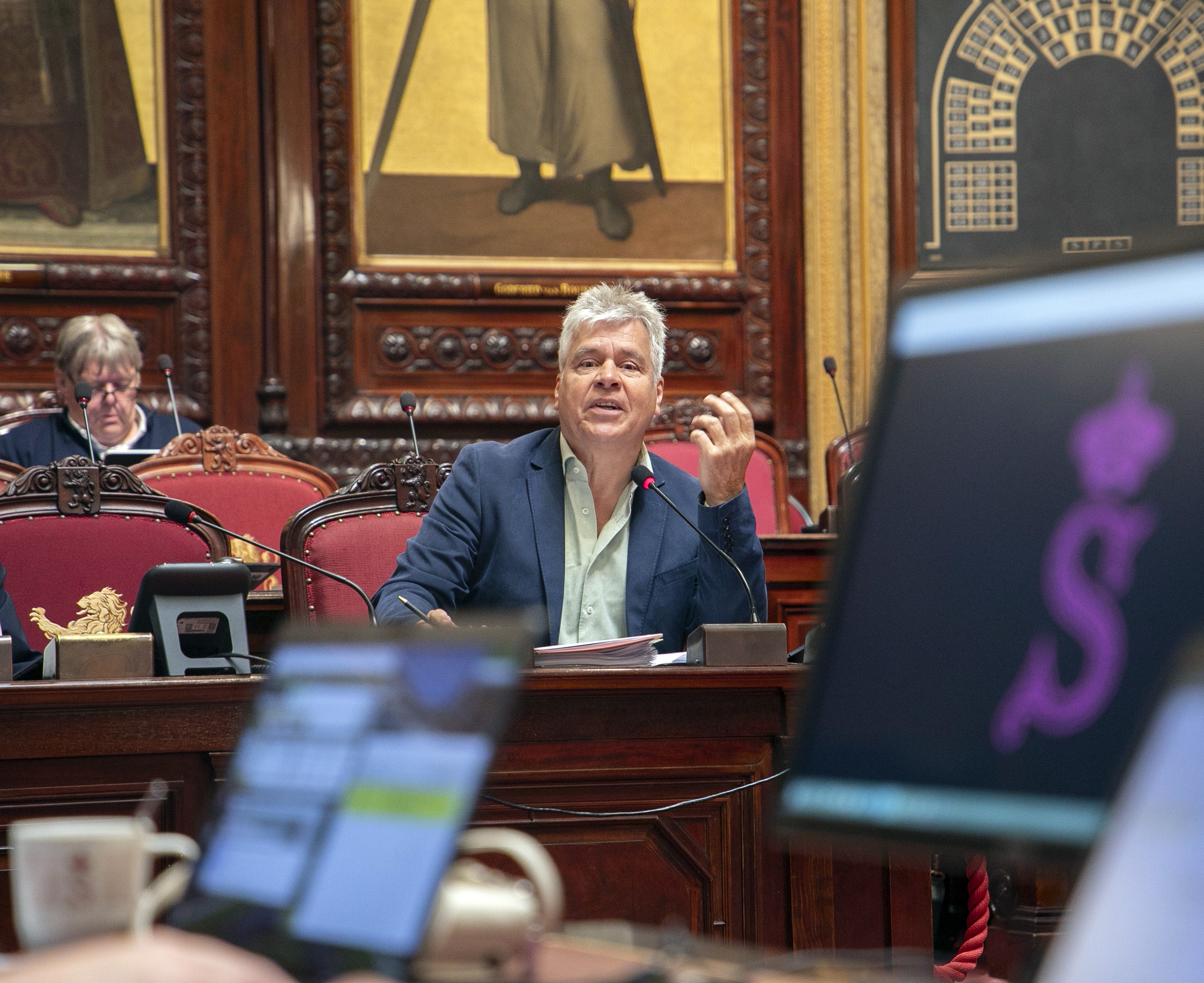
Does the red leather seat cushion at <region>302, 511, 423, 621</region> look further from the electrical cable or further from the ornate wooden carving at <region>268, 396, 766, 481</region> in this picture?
the ornate wooden carving at <region>268, 396, 766, 481</region>

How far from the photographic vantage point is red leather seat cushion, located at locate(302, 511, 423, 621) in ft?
9.36

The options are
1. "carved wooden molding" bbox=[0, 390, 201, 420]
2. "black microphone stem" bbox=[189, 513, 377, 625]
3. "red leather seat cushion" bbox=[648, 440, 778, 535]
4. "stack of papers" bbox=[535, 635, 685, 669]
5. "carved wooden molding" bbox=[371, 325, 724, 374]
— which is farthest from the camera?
"carved wooden molding" bbox=[371, 325, 724, 374]

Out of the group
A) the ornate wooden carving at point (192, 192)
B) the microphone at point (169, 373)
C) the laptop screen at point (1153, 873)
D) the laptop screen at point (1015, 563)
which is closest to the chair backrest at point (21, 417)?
the microphone at point (169, 373)

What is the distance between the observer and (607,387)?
2715 mm

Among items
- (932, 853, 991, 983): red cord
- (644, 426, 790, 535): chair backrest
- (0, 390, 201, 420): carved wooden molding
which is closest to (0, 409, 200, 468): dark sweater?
(0, 390, 201, 420): carved wooden molding

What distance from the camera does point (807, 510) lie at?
5.50 metres

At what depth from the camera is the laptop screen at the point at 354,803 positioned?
0.74 meters

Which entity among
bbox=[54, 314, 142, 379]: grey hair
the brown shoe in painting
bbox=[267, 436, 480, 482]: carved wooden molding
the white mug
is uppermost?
the brown shoe in painting

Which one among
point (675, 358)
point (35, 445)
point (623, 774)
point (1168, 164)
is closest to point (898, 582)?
point (623, 774)

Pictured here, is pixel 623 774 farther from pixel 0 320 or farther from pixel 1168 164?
pixel 1168 164

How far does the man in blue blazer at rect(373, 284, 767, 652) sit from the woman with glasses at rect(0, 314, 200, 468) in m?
1.99

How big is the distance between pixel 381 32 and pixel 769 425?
201cm

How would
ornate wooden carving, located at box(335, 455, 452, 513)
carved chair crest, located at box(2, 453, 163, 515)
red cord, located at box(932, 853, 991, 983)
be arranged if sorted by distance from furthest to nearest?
1. ornate wooden carving, located at box(335, 455, 452, 513)
2. carved chair crest, located at box(2, 453, 163, 515)
3. red cord, located at box(932, 853, 991, 983)

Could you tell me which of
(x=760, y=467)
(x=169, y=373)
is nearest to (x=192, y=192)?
(x=169, y=373)
